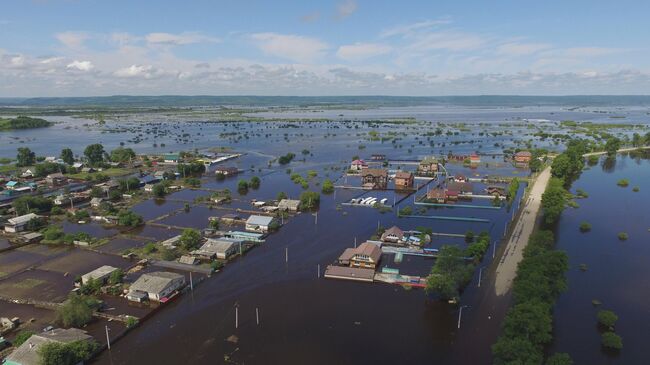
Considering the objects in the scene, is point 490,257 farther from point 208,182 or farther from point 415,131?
point 415,131

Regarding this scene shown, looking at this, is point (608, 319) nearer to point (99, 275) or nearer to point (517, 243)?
point (517, 243)

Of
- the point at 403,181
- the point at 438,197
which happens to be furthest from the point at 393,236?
the point at 403,181

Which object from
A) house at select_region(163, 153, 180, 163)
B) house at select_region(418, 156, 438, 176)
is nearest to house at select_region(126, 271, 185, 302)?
house at select_region(418, 156, 438, 176)

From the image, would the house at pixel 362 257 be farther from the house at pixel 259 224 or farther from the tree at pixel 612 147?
the tree at pixel 612 147

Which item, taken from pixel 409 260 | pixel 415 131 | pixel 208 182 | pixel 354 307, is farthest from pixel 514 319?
pixel 415 131

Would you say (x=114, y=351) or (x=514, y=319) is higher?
(x=514, y=319)

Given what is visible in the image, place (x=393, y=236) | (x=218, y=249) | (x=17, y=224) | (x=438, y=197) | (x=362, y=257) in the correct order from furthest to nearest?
1. (x=438, y=197)
2. (x=17, y=224)
3. (x=393, y=236)
4. (x=218, y=249)
5. (x=362, y=257)

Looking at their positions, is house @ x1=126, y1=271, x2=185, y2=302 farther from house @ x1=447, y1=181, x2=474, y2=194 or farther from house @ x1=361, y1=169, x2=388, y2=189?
house @ x1=447, y1=181, x2=474, y2=194
